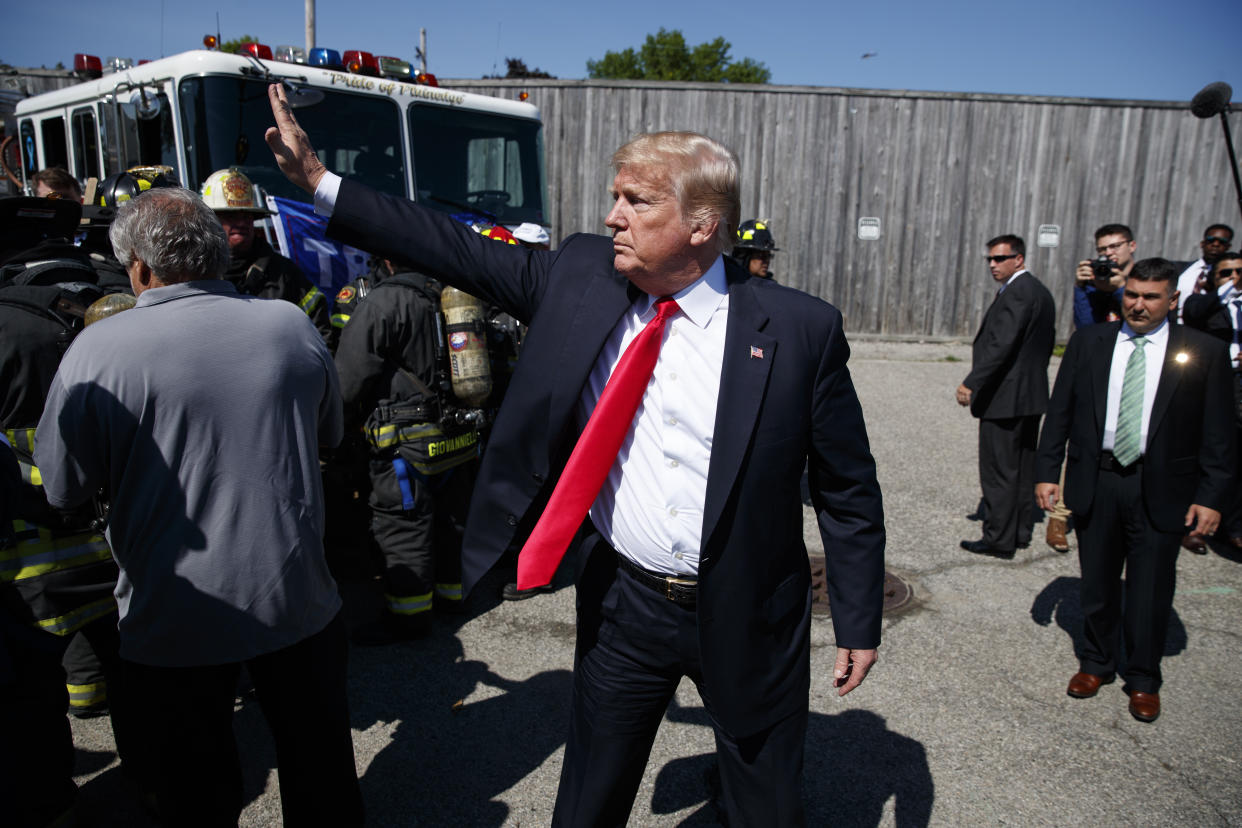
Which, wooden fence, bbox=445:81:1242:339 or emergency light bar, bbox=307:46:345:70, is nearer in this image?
emergency light bar, bbox=307:46:345:70

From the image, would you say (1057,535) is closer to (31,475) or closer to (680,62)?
(31,475)

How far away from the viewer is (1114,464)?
12.6ft

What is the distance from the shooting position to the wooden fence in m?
13.2

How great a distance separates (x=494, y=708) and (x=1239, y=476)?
5.73m

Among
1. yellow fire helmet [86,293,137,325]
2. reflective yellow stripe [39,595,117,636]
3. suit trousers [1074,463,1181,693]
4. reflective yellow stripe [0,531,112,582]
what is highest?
yellow fire helmet [86,293,137,325]

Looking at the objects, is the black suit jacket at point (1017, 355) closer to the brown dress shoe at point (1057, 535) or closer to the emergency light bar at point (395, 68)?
the brown dress shoe at point (1057, 535)

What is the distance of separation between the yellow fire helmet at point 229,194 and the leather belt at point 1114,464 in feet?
15.2

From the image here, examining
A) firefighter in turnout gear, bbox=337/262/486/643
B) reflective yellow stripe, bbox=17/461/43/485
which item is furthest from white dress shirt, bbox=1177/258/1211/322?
reflective yellow stripe, bbox=17/461/43/485

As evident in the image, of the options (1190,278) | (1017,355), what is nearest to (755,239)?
(1017,355)

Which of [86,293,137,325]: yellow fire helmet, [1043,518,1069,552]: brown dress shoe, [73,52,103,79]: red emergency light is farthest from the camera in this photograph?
[73,52,103,79]: red emergency light

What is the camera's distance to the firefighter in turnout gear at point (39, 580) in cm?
232

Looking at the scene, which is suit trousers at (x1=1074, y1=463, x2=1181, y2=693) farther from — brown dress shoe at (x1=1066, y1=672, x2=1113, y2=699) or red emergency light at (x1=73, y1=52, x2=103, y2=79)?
red emergency light at (x1=73, y1=52, x2=103, y2=79)

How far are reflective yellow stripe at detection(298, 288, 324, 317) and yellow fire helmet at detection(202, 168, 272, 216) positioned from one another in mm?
519

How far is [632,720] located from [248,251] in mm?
3712
